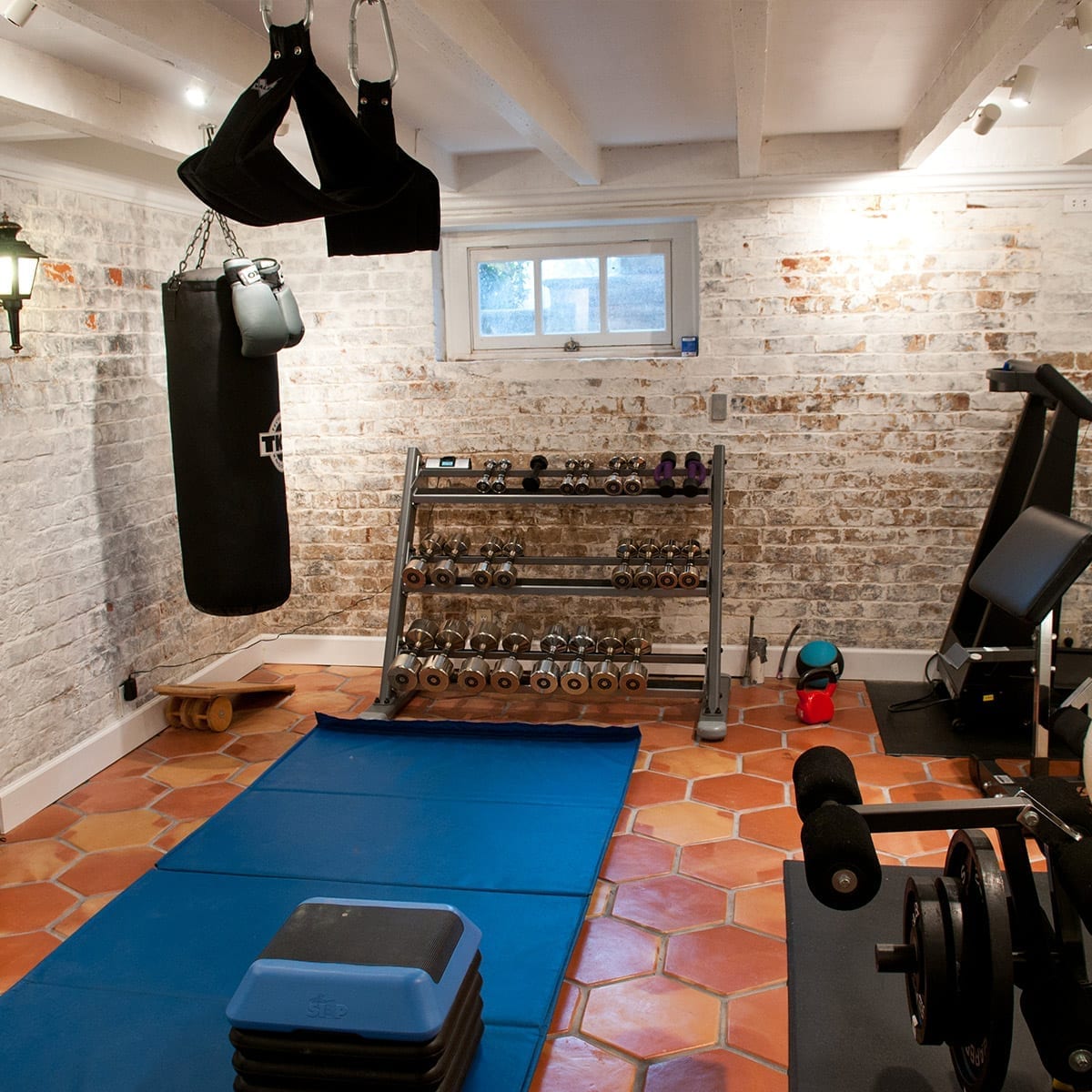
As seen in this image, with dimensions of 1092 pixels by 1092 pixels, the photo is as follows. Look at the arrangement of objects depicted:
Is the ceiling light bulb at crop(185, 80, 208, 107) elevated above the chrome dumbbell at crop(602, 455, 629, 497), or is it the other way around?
the ceiling light bulb at crop(185, 80, 208, 107)

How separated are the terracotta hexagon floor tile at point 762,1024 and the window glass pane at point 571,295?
365cm

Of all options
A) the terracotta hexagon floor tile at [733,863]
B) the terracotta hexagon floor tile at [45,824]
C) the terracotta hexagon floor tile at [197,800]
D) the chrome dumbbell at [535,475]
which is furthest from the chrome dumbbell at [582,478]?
the terracotta hexagon floor tile at [45,824]

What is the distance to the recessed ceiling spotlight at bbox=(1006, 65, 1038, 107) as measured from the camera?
363 centimetres

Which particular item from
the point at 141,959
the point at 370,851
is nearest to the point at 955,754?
the point at 370,851

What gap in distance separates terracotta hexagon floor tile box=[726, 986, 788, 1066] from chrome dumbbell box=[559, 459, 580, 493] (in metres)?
2.75

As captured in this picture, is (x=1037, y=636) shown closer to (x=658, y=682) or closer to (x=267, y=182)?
(x=658, y=682)

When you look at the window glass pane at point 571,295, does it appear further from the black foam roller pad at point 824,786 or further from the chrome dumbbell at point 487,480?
the black foam roller pad at point 824,786

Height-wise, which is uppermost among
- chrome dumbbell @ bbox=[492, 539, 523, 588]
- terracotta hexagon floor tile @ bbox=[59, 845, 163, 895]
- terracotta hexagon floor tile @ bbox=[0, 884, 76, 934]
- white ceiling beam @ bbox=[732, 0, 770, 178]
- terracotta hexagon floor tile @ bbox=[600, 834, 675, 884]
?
white ceiling beam @ bbox=[732, 0, 770, 178]

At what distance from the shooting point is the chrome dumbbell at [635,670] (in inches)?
197

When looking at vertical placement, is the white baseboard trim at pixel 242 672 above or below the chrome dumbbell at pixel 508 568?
below

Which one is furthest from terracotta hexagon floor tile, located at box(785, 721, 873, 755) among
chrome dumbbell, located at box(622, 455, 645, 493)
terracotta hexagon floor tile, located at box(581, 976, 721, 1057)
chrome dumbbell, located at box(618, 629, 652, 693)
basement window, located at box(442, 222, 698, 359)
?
basement window, located at box(442, 222, 698, 359)

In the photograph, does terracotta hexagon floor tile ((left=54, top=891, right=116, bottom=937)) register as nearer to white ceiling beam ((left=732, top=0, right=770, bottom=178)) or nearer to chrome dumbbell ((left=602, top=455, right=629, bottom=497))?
chrome dumbbell ((left=602, top=455, right=629, bottom=497))

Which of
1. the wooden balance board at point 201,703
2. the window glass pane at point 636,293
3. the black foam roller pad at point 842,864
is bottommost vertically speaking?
the wooden balance board at point 201,703

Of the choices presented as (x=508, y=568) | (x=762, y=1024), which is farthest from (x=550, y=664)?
(x=762, y=1024)
